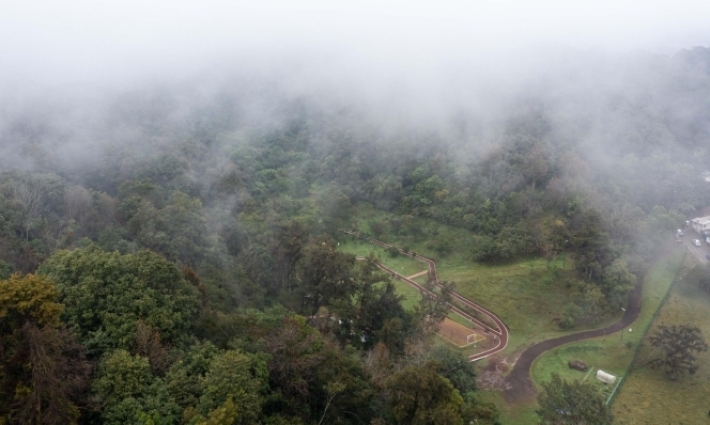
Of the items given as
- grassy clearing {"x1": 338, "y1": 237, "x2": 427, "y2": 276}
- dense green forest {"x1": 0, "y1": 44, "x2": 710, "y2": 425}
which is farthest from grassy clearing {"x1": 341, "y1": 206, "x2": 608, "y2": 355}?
dense green forest {"x1": 0, "y1": 44, "x2": 710, "y2": 425}

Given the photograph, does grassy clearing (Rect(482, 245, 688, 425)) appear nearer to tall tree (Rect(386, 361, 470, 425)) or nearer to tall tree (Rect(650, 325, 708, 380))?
tall tree (Rect(650, 325, 708, 380))

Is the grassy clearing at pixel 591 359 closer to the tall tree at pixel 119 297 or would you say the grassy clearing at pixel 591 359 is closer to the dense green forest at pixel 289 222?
the dense green forest at pixel 289 222

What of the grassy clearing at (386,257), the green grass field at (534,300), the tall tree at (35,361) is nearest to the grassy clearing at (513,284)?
the green grass field at (534,300)

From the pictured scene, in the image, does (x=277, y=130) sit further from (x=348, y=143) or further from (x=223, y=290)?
(x=223, y=290)

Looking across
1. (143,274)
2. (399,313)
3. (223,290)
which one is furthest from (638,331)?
(143,274)

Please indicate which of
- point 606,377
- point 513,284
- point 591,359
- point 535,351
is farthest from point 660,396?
point 513,284
